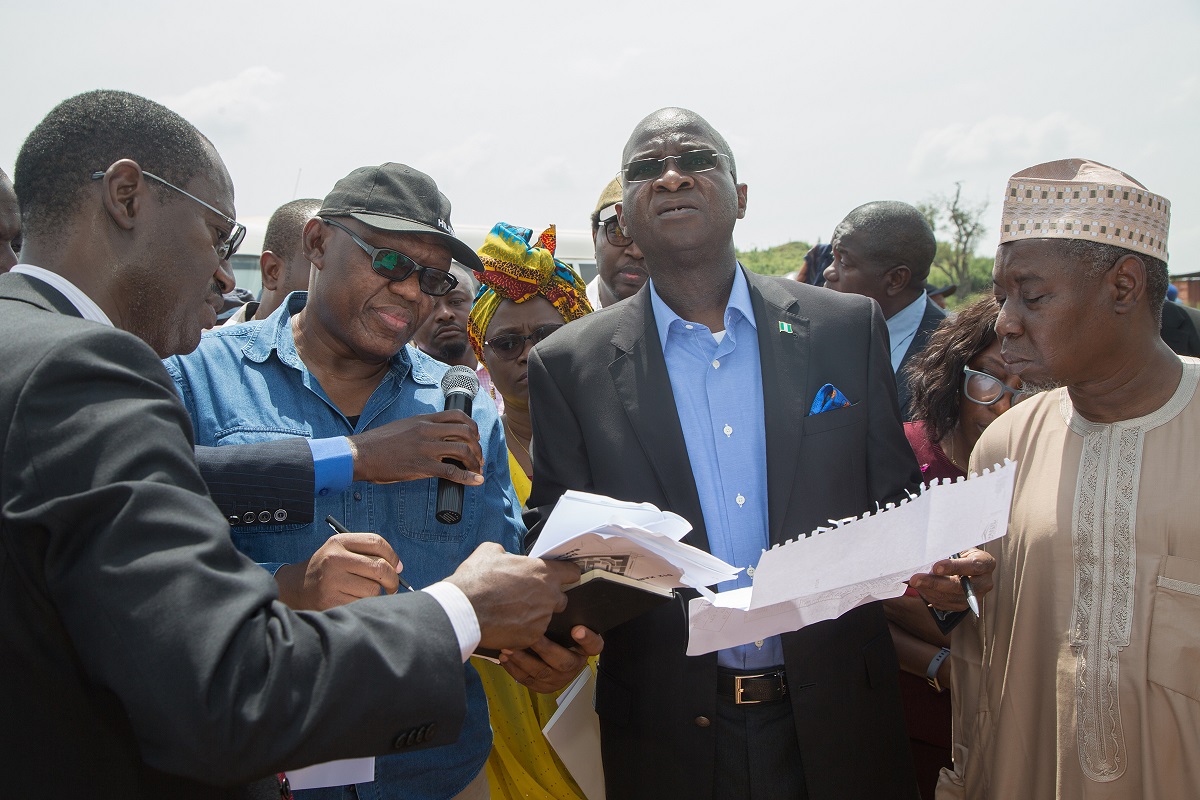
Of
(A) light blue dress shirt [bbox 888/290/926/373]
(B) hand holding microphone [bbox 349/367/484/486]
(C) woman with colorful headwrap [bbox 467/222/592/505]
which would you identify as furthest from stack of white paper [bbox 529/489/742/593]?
(A) light blue dress shirt [bbox 888/290/926/373]

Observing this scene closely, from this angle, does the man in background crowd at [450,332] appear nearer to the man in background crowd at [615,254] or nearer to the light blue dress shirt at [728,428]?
the man in background crowd at [615,254]

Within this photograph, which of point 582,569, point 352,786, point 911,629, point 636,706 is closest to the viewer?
point 582,569

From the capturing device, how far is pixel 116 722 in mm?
1545

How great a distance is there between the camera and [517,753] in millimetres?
3598

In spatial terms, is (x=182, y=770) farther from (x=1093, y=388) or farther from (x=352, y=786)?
(x=1093, y=388)

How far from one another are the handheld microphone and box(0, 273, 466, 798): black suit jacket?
0.90m

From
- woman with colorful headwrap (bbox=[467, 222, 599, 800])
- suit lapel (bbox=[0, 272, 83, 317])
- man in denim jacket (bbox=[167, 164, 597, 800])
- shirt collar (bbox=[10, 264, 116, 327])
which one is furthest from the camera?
woman with colorful headwrap (bbox=[467, 222, 599, 800])

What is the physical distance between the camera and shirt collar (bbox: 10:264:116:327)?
177cm

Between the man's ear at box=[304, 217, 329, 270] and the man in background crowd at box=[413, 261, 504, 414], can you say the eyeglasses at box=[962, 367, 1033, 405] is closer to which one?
the man's ear at box=[304, 217, 329, 270]

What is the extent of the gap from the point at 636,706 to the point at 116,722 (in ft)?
5.20

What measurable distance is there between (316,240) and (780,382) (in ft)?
5.35

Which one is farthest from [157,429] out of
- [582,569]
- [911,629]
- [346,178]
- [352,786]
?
[911,629]

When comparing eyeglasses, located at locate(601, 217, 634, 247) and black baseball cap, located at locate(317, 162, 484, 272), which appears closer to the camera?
black baseball cap, located at locate(317, 162, 484, 272)

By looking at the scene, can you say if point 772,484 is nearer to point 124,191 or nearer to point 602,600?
point 602,600
